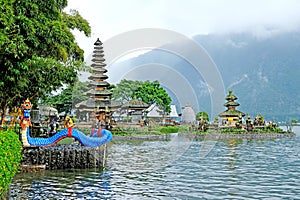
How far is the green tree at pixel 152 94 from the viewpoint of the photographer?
80.2 meters

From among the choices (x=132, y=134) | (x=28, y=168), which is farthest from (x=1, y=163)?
(x=132, y=134)

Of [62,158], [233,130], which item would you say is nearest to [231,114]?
[233,130]

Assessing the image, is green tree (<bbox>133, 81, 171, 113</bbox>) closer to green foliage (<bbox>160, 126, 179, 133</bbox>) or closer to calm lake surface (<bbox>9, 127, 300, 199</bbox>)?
green foliage (<bbox>160, 126, 179, 133</bbox>)

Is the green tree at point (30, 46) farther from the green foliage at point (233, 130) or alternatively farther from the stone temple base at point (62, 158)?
the green foliage at point (233, 130)

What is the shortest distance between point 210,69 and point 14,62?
29.5 m

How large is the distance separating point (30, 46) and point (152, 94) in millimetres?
65638

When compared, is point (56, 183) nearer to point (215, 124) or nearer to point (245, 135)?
point (245, 135)

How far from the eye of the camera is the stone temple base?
16.3 m

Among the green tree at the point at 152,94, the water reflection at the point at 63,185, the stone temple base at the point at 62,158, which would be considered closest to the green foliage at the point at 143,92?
the green tree at the point at 152,94

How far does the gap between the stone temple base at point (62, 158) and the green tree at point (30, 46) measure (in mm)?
2635

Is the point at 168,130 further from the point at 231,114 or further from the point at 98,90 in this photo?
the point at 231,114

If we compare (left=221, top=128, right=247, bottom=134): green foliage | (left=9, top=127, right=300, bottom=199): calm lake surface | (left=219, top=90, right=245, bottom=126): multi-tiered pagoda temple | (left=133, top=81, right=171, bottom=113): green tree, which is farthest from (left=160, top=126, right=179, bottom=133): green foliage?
(left=9, top=127, right=300, bottom=199): calm lake surface

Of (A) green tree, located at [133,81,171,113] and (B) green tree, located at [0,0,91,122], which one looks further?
(A) green tree, located at [133,81,171,113]

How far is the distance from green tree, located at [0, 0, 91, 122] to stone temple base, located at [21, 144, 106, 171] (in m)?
2.64
